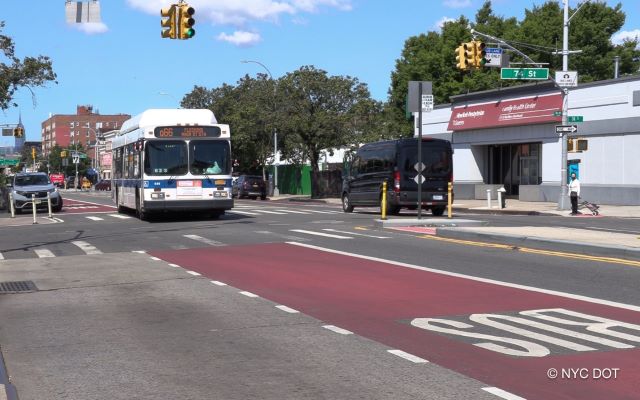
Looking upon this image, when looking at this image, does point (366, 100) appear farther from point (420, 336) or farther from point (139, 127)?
point (420, 336)

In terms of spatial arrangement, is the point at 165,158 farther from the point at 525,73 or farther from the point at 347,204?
the point at 525,73

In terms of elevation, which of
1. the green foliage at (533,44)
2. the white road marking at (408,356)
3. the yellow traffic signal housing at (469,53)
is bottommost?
the white road marking at (408,356)

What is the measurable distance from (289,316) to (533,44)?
54420 mm

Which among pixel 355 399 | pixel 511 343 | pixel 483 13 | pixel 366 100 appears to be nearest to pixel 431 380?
pixel 355 399

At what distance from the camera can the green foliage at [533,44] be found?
195 ft

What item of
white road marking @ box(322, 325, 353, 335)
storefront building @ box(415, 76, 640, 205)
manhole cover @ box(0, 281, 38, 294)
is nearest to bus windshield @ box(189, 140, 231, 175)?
manhole cover @ box(0, 281, 38, 294)

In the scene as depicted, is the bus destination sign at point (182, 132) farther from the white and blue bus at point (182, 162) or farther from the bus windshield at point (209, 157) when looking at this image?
the bus windshield at point (209, 157)

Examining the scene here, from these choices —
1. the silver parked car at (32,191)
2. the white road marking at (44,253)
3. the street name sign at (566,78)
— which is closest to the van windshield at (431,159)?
the street name sign at (566,78)

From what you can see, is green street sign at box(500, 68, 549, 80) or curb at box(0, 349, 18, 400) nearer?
curb at box(0, 349, 18, 400)

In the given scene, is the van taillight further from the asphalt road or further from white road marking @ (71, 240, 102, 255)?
white road marking @ (71, 240, 102, 255)

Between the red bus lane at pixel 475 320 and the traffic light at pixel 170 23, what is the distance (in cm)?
973

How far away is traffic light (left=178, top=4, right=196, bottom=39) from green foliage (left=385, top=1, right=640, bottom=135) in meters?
38.9

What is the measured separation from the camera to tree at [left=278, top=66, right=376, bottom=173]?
53.4 metres

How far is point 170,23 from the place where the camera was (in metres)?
22.1
